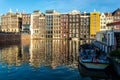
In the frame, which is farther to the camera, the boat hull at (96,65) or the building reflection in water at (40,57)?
the building reflection in water at (40,57)

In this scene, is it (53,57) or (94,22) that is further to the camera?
(94,22)

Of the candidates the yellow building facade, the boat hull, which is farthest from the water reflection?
the yellow building facade

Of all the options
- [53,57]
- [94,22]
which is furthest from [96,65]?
[94,22]

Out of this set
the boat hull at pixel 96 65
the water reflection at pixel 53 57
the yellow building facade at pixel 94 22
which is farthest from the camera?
the yellow building facade at pixel 94 22

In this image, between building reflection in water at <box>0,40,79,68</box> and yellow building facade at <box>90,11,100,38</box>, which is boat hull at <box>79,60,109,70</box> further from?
yellow building facade at <box>90,11,100,38</box>

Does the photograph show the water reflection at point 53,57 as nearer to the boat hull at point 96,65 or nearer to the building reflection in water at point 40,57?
the building reflection in water at point 40,57

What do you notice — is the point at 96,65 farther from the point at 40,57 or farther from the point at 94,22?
the point at 94,22

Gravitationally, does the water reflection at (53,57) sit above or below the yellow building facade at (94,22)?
below

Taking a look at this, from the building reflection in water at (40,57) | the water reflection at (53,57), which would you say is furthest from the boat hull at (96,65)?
the water reflection at (53,57)

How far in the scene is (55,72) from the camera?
37.9 metres

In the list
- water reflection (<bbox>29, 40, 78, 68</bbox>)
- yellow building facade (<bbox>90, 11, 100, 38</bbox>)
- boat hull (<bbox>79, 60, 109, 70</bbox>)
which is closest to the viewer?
boat hull (<bbox>79, 60, 109, 70</bbox>)

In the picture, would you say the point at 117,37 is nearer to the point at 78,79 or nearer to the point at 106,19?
the point at 78,79


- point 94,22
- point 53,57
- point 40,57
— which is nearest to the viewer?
point 40,57

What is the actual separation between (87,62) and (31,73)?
7.93 meters
